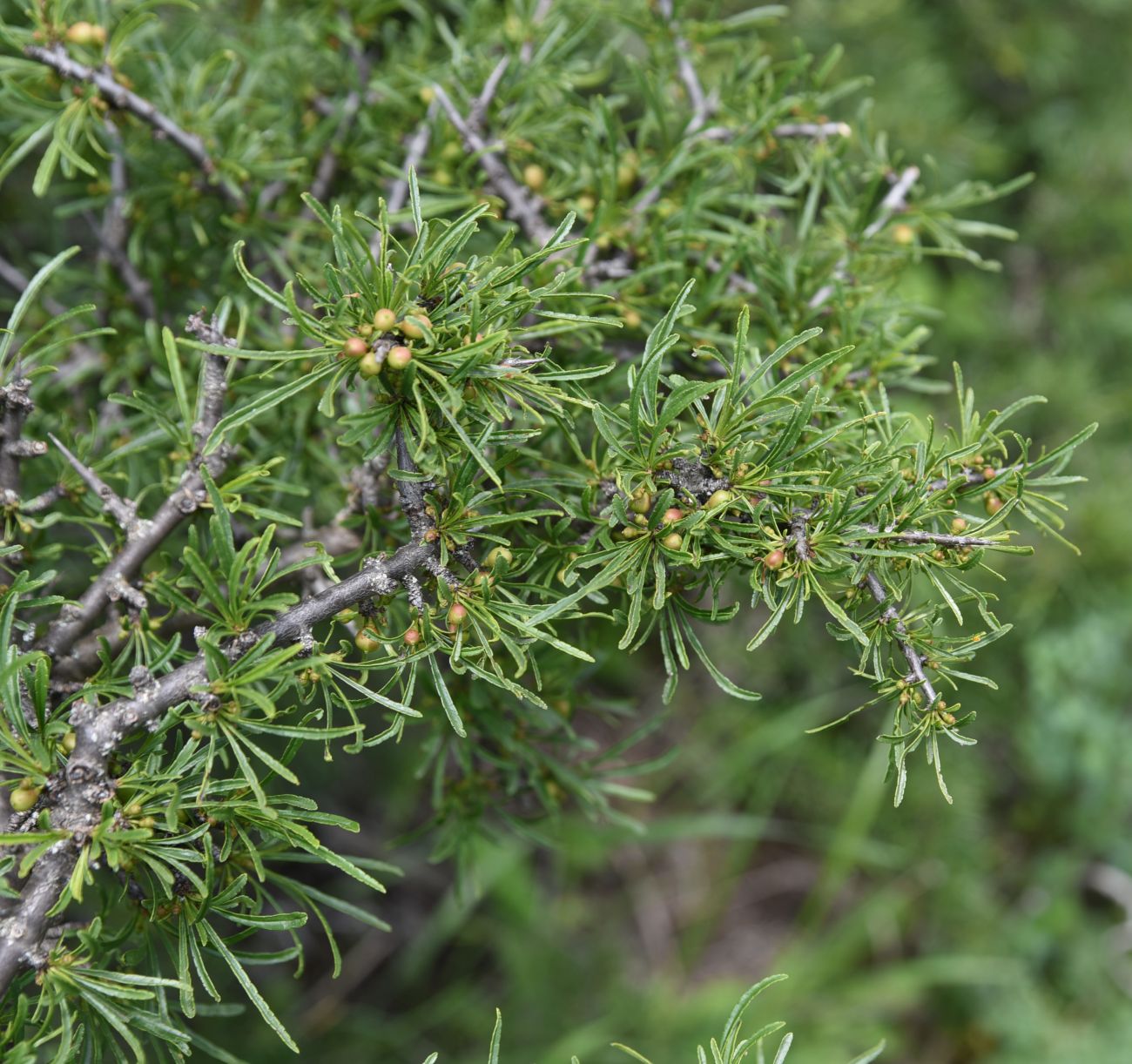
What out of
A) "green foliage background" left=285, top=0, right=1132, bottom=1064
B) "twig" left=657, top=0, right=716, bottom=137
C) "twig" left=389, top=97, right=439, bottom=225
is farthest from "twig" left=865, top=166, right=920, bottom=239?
"green foliage background" left=285, top=0, right=1132, bottom=1064

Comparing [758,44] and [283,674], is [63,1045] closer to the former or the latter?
[283,674]

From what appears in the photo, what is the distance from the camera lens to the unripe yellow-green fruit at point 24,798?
0.54 meters

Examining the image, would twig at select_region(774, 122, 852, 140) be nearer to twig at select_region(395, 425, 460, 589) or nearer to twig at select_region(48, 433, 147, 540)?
twig at select_region(395, 425, 460, 589)

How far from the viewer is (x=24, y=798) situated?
54 cm

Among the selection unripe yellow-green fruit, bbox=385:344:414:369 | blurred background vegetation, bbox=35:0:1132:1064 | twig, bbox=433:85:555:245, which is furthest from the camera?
blurred background vegetation, bbox=35:0:1132:1064

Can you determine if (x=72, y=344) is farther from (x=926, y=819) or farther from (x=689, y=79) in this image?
(x=926, y=819)

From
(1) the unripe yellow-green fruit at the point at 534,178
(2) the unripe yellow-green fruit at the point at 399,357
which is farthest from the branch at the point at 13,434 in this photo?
(1) the unripe yellow-green fruit at the point at 534,178

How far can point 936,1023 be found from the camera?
191cm

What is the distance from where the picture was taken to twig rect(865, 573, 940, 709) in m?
0.56

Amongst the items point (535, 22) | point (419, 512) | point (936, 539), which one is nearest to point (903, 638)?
point (936, 539)

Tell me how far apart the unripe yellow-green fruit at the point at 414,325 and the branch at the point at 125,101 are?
382 mm

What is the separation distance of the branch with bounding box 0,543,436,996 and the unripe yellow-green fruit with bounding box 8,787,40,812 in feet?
0.03

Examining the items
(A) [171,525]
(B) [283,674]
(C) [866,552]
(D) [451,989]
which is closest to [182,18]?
(A) [171,525]

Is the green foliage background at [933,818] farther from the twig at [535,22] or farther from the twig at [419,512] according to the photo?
the twig at [419,512]
